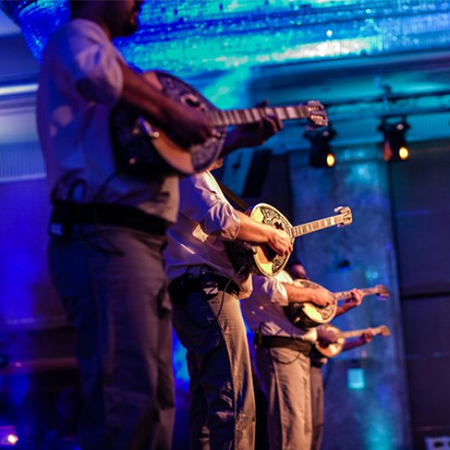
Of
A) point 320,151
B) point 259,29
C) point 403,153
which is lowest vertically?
point 403,153

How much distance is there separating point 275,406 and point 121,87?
337cm

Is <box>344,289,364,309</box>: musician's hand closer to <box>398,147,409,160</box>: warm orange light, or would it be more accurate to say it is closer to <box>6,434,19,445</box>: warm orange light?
<box>398,147,409,160</box>: warm orange light

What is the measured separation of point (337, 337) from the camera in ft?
21.9

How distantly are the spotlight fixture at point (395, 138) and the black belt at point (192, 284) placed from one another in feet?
15.8

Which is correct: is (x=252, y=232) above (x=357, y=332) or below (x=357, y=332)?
below

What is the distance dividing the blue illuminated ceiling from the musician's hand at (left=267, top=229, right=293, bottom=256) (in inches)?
107

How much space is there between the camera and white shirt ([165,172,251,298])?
3.32 m

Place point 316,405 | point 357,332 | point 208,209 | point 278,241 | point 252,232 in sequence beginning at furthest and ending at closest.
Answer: point 357,332, point 316,405, point 278,241, point 252,232, point 208,209

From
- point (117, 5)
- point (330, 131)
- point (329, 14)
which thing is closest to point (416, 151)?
point (330, 131)

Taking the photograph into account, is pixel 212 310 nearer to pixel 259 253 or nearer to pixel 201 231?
pixel 201 231

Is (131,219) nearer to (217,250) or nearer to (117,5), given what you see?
(117,5)

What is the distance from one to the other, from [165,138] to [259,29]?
13.5ft

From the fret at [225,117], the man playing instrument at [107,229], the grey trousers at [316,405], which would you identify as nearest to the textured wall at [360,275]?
the grey trousers at [316,405]

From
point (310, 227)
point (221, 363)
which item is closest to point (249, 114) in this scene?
point (221, 363)
